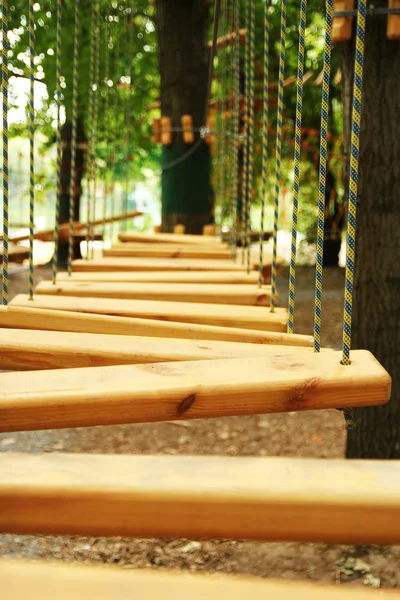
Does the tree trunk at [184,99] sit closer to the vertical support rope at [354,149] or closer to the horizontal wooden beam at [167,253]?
the horizontal wooden beam at [167,253]

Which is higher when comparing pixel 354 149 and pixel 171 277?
pixel 354 149

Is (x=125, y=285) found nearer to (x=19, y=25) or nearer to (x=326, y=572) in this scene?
(x=326, y=572)

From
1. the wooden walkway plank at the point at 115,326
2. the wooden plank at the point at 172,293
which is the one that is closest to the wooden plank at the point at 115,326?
the wooden walkway plank at the point at 115,326

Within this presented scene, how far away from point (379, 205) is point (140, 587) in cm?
242

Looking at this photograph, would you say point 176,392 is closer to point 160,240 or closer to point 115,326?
point 115,326

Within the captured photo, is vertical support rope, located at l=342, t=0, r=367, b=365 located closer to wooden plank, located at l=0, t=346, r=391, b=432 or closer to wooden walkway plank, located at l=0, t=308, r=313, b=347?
wooden plank, located at l=0, t=346, r=391, b=432

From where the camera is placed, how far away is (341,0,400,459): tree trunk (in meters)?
2.90

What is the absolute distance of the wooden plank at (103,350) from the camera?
1458 millimetres

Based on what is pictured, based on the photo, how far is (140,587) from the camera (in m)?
0.77

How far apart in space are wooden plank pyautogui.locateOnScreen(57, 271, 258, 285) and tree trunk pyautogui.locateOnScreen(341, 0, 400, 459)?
1.96ft

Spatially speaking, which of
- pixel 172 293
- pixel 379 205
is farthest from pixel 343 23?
pixel 172 293

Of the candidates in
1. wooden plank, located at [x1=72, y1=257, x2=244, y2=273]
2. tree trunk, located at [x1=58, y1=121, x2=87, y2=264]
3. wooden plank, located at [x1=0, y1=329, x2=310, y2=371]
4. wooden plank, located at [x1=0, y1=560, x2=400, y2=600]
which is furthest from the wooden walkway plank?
tree trunk, located at [x1=58, y1=121, x2=87, y2=264]

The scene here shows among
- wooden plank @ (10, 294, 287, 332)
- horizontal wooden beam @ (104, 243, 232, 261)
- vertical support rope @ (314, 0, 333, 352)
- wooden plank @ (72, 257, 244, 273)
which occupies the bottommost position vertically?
wooden plank @ (10, 294, 287, 332)

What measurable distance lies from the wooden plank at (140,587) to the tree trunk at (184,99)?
479cm
